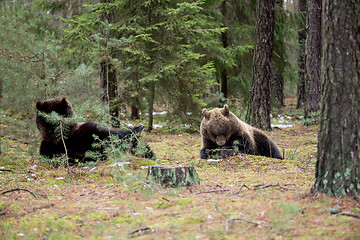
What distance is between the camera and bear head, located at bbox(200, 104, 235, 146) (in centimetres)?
777

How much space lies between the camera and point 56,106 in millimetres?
7359

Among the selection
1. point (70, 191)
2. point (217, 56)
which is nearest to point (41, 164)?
point (70, 191)

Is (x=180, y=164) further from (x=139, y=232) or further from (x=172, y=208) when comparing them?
(x=139, y=232)

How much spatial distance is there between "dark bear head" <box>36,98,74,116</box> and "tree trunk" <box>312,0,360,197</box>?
17.4 ft

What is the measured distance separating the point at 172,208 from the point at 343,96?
2444mm

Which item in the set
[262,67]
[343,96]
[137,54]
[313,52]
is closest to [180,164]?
[343,96]

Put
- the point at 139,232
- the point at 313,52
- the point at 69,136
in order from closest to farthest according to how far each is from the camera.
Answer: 1. the point at 139,232
2. the point at 69,136
3. the point at 313,52

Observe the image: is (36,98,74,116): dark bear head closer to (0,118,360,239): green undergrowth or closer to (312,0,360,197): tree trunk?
(0,118,360,239): green undergrowth

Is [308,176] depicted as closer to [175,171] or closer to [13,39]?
[175,171]

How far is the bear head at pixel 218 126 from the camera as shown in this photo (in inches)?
306

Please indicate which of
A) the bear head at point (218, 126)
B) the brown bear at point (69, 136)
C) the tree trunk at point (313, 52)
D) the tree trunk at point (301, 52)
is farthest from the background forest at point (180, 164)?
the tree trunk at point (301, 52)

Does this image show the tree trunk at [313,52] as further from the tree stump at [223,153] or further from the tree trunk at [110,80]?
the tree stump at [223,153]

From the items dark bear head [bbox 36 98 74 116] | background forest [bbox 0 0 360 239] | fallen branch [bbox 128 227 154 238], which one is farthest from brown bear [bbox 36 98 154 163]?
fallen branch [bbox 128 227 154 238]

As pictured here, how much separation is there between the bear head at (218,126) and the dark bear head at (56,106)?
10.0 feet
